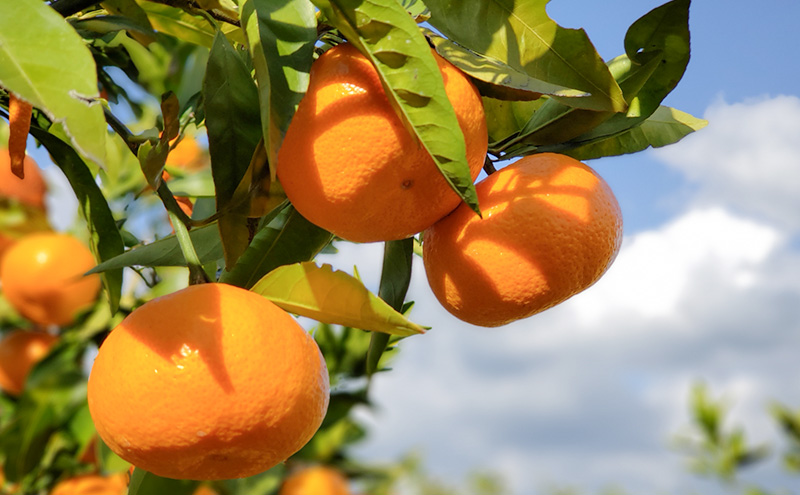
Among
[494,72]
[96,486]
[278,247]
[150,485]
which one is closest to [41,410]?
[96,486]

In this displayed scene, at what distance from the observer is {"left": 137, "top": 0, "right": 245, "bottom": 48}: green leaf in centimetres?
88

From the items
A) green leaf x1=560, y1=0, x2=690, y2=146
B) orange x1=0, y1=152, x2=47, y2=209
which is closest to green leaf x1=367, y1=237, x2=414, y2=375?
green leaf x1=560, y1=0, x2=690, y2=146

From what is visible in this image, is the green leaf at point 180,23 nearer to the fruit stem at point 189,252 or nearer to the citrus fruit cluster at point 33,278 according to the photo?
the fruit stem at point 189,252

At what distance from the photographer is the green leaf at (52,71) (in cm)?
44

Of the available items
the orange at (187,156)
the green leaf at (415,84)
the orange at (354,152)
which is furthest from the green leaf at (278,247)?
the orange at (187,156)

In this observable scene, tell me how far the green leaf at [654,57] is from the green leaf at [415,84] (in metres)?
0.20

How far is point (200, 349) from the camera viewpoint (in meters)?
0.57

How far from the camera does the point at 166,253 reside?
28.0 inches

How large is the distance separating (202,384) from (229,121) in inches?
7.8

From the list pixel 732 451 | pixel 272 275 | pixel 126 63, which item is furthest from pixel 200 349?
pixel 732 451

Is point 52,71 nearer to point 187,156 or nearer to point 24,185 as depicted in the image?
point 187,156

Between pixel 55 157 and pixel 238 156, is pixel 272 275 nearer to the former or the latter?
pixel 238 156

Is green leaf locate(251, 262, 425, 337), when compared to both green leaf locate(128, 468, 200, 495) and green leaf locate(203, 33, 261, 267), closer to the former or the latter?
green leaf locate(203, 33, 261, 267)

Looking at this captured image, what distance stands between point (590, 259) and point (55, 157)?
53 centimetres
